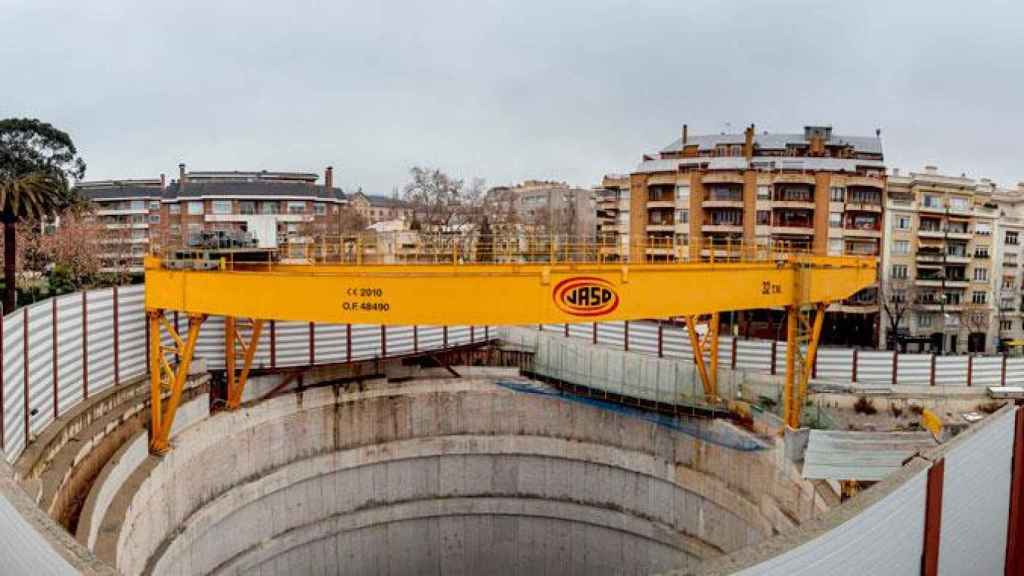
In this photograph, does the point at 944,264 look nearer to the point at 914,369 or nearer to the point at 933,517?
the point at 914,369

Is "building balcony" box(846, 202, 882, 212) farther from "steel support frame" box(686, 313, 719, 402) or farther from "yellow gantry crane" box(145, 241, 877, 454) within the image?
"yellow gantry crane" box(145, 241, 877, 454)

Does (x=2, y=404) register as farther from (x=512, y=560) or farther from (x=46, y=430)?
(x=512, y=560)

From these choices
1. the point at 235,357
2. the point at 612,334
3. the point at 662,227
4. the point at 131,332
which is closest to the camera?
the point at 131,332

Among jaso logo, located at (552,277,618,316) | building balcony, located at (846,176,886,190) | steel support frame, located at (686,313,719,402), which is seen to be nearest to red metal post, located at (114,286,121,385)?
jaso logo, located at (552,277,618,316)

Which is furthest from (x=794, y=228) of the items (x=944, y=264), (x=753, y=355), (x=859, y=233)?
(x=753, y=355)

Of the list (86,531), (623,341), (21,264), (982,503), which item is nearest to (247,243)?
(86,531)

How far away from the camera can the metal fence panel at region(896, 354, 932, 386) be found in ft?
76.9

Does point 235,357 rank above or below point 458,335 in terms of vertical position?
below

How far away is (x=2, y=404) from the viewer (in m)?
13.1

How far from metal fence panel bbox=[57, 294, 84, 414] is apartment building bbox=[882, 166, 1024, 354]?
5027cm

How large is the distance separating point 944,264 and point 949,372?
3437cm

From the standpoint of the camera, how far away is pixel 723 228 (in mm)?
53312

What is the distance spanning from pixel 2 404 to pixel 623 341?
1963 cm

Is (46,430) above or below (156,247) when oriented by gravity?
below
